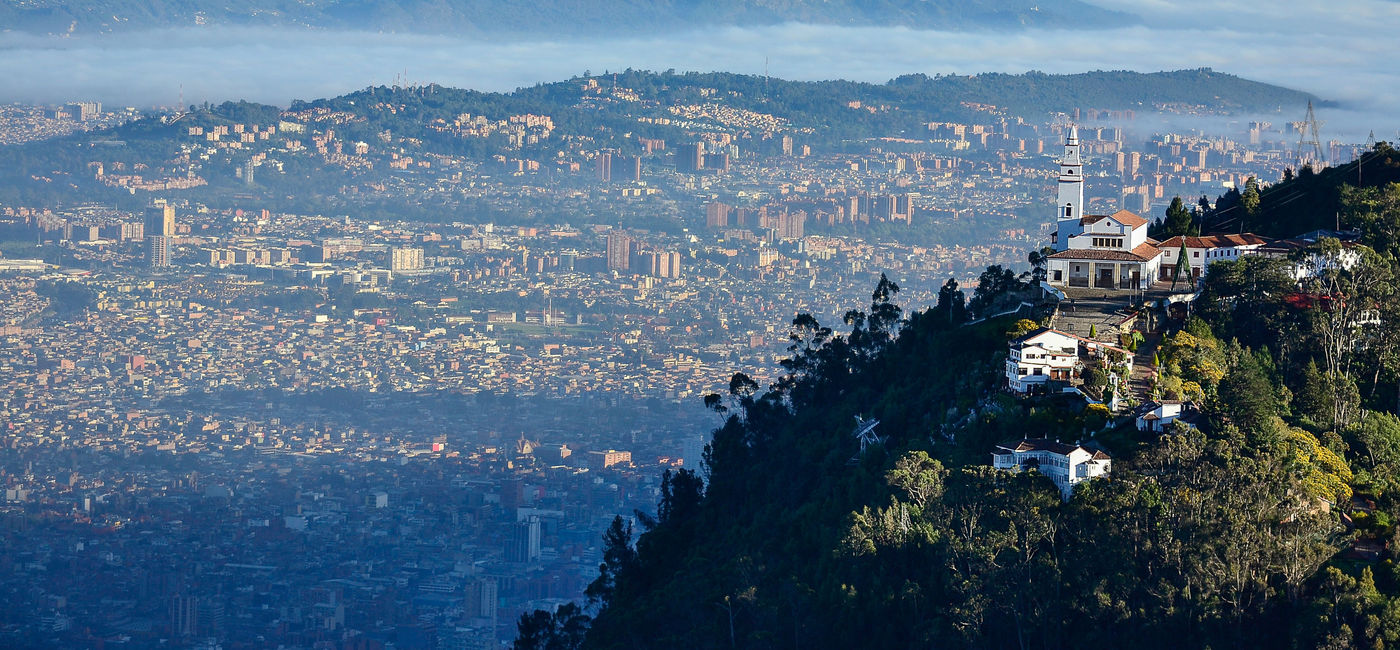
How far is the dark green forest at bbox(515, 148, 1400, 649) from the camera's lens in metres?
29.9

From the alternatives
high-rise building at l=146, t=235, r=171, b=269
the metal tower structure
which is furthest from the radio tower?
high-rise building at l=146, t=235, r=171, b=269

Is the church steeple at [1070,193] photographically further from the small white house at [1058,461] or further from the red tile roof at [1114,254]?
the small white house at [1058,461]

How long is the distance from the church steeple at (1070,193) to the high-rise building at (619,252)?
8939 centimetres

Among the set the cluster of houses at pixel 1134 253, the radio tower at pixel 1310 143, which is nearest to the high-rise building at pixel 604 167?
the radio tower at pixel 1310 143

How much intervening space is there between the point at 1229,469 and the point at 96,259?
11235 cm

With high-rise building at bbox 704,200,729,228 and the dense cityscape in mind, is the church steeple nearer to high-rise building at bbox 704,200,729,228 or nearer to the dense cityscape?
the dense cityscape

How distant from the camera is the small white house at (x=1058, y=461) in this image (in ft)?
105

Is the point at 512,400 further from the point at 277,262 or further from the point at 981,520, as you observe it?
the point at 981,520

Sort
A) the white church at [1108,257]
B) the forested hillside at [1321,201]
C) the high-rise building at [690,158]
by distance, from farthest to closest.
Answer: the high-rise building at [690,158] < the forested hillside at [1321,201] < the white church at [1108,257]

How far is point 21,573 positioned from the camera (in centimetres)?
7375

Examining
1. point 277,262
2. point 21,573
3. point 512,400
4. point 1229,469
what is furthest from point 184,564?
point 277,262

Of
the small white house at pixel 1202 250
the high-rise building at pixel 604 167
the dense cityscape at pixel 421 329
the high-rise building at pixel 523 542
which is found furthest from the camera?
the high-rise building at pixel 604 167

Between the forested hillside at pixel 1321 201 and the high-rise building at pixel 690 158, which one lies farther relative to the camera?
the high-rise building at pixel 690 158

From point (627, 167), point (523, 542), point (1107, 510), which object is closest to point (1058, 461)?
point (1107, 510)
